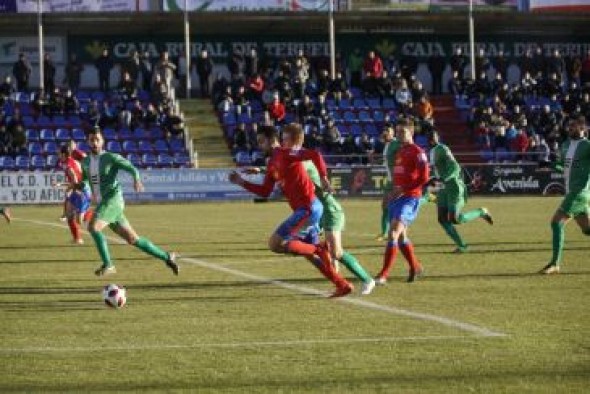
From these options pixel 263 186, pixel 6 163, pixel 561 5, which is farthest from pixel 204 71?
pixel 263 186

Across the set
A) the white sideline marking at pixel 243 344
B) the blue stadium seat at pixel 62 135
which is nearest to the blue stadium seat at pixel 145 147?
the blue stadium seat at pixel 62 135

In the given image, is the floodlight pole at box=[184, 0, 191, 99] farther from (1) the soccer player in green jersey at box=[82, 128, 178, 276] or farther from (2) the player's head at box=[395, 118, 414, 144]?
(2) the player's head at box=[395, 118, 414, 144]

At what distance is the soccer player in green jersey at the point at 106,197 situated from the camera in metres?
16.5

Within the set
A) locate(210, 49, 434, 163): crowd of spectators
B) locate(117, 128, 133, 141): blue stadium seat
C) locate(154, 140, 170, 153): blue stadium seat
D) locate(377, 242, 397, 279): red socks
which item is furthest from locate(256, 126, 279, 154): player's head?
locate(117, 128, 133, 141): blue stadium seat

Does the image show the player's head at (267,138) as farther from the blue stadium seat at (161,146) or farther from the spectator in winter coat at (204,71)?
the spectator in winter coat at (204,71)

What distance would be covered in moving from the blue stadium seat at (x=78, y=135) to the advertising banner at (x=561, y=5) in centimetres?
2022

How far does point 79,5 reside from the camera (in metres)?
47.4

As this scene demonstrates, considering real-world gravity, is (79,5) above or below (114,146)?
above

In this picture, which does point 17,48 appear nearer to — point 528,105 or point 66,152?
point 528,105

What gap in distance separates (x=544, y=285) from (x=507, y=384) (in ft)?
20.8

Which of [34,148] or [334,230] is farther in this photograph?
[34,148]

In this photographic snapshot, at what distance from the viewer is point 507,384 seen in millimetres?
8227

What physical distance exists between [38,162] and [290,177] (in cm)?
2953

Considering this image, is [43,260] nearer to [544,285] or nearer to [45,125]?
[544,285]
